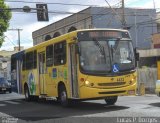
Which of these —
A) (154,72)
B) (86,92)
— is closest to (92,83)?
(86,92)

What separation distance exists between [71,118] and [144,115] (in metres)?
2.38

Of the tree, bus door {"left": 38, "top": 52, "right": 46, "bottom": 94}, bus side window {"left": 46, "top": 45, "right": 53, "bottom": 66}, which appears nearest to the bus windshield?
bus side window {"left": 46, "top": 45, "right": 53, "bottom": 66}

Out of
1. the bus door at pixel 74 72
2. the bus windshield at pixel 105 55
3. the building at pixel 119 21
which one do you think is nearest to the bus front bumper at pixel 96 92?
the bus door at pixel 74 72

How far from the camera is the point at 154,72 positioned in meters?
31.0

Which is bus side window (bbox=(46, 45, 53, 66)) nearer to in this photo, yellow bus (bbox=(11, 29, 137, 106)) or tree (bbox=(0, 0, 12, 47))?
yellow bus (bbox=(11, 29, 137, 106))

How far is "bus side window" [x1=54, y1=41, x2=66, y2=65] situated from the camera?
18.5 metres

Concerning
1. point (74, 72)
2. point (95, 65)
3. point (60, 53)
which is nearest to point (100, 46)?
point (95, 65)

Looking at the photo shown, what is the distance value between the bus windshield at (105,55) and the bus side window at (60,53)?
1.59 meters

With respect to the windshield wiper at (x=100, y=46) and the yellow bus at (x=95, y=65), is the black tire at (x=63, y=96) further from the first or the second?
the windshield wiper at (x=100, y=46)

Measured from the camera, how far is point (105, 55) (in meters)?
16.9

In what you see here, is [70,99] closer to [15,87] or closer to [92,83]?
[92,83]

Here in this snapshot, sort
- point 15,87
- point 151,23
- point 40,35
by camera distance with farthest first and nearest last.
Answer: point 40,35, point 151,23, point 15,87

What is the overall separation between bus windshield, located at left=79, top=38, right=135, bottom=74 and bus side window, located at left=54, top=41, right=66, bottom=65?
5.21 ft

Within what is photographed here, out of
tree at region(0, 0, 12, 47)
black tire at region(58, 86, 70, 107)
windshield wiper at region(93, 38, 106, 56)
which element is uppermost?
tree at region(0, 0, 12, 47)
